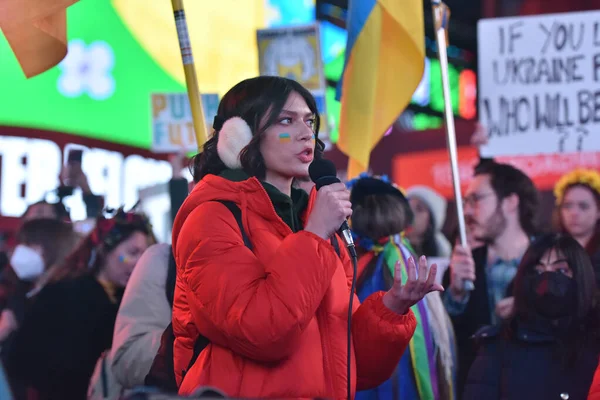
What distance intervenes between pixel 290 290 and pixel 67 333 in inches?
85.6

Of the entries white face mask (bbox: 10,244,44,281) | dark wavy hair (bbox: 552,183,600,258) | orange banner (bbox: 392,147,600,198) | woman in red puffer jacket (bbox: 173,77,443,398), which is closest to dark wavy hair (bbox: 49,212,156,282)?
white face mask (bbox: 10,244,44,281)

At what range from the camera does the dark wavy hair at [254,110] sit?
2555 mm

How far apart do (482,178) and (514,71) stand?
0.76 meters

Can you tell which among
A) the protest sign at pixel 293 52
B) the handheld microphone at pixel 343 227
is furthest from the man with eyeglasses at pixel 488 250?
the handheld microphone at pixel 343 227

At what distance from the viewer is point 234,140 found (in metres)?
2.55

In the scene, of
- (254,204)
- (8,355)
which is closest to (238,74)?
(8,355)

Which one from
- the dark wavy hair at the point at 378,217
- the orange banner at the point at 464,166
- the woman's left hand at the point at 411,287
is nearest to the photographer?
the woman's left hand at the point at 411,287

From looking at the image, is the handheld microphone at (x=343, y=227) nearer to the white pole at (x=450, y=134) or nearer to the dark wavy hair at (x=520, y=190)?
the white pole at (x=450, y=134)

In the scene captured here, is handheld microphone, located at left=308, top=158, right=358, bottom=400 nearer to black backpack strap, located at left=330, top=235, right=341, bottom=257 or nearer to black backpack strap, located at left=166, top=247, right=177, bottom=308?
black backpack strap, located at left=330, top=235, right=341, bottom=257

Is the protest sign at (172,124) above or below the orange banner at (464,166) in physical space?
above

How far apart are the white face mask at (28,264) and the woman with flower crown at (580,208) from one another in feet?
10.1

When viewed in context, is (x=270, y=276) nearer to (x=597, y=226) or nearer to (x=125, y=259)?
(x=125, y=259)

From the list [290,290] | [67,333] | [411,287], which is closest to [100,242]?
[67,333]

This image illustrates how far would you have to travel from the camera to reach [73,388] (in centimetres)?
418
